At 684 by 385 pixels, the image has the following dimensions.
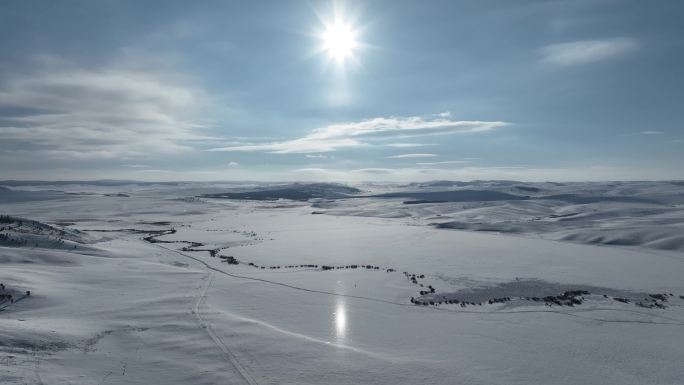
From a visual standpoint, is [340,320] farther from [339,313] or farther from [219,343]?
[219,343]

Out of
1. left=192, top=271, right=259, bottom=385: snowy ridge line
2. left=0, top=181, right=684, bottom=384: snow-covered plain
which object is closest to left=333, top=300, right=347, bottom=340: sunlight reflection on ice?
left=0, top=181, right=684, bottom=384: snow-covered plain

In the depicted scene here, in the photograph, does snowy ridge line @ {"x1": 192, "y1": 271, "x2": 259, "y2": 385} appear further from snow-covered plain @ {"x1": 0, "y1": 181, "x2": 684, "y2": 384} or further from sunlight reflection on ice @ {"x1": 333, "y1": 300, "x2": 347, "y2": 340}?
sunlight reflection on ice @ {"x1": 333, "y1": 300, "x2": 347, "y2": 340}

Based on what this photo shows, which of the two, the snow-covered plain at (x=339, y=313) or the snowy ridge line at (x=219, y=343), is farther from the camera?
the snow-covered plain at (x=339, y=313)

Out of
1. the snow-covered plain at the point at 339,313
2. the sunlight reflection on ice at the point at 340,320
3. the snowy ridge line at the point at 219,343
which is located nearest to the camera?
the snowy ridge line at the point at 219,343

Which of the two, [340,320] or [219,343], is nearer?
[219,343]

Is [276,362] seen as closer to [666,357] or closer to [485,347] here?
[485,347]

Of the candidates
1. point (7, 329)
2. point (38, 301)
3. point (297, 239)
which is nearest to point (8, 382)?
point (7, 329)

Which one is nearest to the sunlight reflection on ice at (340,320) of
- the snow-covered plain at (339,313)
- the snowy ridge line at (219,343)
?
the snow-covered plain at (339,313)

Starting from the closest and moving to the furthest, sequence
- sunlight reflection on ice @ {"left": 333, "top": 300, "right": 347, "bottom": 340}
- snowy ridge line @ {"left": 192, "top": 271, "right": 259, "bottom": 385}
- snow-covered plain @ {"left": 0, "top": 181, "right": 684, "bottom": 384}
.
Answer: snowy ridge line @ {"left": 192, "top": 271, "right": 259, "bottom": 385}, snow-covered plain @ {"left": 0, "top": 181, "right": 684, "bottom": 384}, sunlight reflection on ice @ {"left": 333, "top": 300, "right": 347, "bottom": 340}

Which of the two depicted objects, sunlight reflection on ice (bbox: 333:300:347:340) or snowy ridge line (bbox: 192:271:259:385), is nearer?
snowy ridge line (bbox: 192:271:259:385)

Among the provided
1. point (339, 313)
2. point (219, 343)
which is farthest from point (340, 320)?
point (219, 343)

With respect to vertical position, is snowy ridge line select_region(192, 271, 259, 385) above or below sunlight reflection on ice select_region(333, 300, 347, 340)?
below

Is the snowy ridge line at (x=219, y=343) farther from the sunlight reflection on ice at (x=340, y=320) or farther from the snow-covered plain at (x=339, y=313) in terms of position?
the sunlight reflection on ice at (x=340, y=320)
